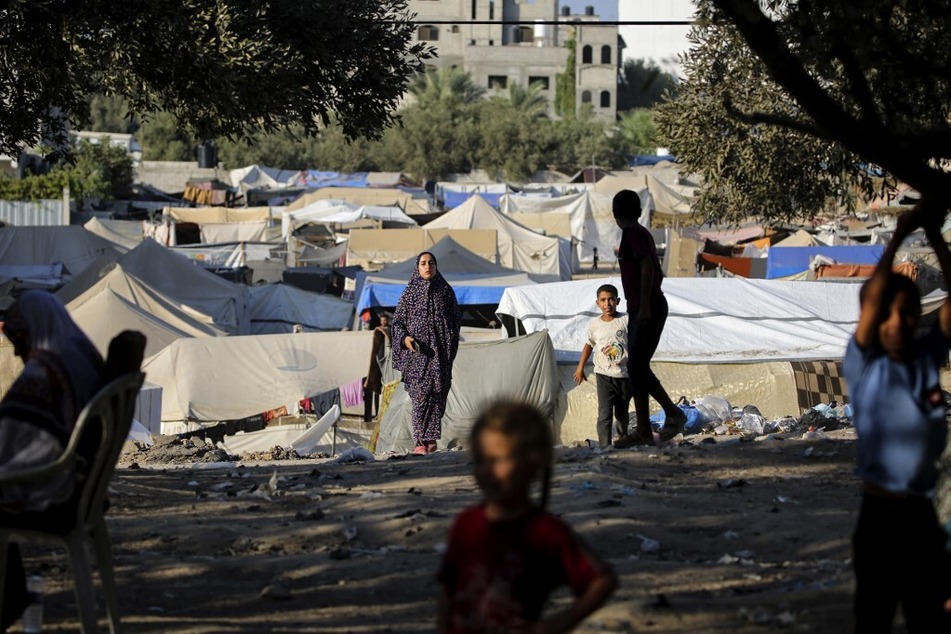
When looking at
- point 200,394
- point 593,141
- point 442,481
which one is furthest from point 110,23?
point 593,141

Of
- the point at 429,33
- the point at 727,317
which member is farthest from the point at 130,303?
the point at 429,33

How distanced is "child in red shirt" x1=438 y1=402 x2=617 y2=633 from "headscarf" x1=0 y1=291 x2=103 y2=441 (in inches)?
66.6

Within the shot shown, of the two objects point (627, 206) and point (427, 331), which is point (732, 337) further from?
point (627, 206)

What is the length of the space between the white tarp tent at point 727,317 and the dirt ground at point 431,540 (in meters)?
6.48

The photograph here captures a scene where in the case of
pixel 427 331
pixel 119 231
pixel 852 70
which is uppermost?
pixel 852 70

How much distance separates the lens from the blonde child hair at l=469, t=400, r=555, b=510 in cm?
295

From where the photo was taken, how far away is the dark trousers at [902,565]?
3678 mm

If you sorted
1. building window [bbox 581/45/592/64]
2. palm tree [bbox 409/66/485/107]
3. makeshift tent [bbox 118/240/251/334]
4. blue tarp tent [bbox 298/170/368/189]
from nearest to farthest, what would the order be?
1. makeshift tent [bbox 118/240/251/334]
2. blue tarp tent [bbox 298/170/368/189]
3. palm tree [bbox 409/66/485/107]
4. building window [bbox 581/45/592/64]

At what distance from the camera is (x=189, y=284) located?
2580cm

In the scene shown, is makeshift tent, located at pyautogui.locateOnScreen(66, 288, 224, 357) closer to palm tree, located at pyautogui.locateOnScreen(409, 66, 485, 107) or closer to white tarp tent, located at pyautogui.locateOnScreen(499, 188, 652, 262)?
white tarp tent, located at pyautogui.locateOnScreen(499, 188, 652, 262)

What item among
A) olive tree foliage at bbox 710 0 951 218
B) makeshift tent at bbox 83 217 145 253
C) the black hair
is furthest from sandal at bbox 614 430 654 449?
makeshift tent at bbox 83 217 145 253

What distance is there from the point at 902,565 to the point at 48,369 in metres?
2.71

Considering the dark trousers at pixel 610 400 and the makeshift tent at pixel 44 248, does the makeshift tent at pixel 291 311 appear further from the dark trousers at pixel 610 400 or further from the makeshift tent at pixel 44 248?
the dark trousers at pixel 610 400

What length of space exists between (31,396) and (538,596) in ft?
6.33
